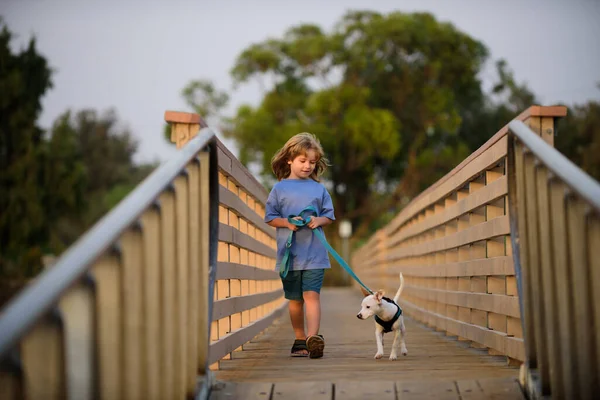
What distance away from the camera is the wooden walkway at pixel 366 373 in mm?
3809

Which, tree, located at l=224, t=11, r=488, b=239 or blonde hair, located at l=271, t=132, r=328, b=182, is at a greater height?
tree, located at l=224, t=11, r=488, b=239

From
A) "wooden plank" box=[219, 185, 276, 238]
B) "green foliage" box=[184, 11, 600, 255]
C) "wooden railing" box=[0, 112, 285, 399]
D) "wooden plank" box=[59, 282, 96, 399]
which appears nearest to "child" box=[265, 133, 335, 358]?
"wooden plank" box=[219, 185, 276, 238]

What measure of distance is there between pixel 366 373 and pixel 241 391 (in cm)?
79

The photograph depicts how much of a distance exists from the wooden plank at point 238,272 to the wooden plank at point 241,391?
2.84 feet

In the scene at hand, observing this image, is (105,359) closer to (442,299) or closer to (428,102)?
(442,299)

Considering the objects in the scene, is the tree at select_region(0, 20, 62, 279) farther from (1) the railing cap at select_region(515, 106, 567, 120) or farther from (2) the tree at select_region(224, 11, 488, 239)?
(1) the railing cap at select_region(515, 106, 567, 120)

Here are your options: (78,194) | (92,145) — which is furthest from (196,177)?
(92,145)

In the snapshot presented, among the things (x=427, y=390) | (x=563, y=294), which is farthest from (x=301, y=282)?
(x=563, y=294)

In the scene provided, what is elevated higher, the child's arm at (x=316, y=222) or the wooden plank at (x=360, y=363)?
the child's arm at (x=316, y=222)

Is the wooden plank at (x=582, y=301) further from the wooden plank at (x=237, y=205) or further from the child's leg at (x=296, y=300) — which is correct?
the child's leg at (x=296, y=300)

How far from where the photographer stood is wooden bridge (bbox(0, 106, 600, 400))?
89.4 inches

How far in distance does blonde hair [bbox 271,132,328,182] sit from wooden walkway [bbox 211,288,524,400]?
1.19m

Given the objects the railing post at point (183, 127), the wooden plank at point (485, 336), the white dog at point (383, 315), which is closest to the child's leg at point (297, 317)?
the white dog at point (383, 315)

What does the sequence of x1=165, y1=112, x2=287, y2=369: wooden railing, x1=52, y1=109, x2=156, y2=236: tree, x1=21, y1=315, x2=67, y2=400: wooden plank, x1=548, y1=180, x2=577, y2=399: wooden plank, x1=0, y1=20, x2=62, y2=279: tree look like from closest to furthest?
x1=21, y1=315, x2=67, y2=400: wooden plank
x1=548, y1=180, x2=577, y2=399: wooden plank
x1=165, y1=112, x2=287, y2=369: wooden railing
x1=0, y1=20, x2=62, y2=279: tree
x1=52, y1=109, x2=156, y2=236: tree
